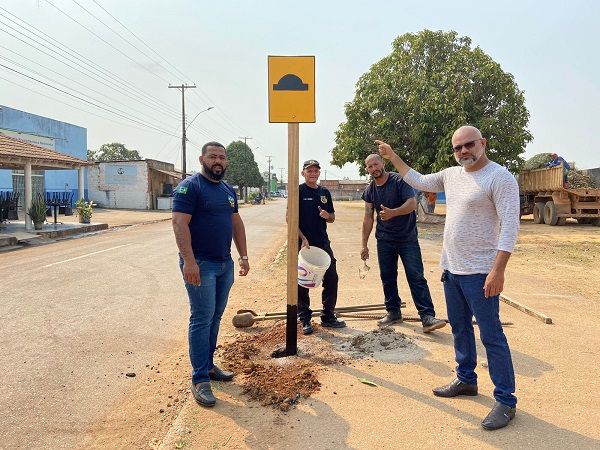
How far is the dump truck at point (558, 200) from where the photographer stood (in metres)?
20.8

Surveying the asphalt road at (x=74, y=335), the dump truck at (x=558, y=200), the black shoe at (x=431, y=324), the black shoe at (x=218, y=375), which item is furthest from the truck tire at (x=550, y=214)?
the black shoe at (x=218, y=375)

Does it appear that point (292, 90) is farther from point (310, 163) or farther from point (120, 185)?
point (120, 185)

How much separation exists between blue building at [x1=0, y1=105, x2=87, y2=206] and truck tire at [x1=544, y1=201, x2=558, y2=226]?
29678 mm

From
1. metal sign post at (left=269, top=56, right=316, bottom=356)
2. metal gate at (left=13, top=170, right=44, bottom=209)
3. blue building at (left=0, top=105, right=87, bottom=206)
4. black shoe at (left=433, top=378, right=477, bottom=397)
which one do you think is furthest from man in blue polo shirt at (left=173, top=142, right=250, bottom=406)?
blue building at (left=0, top=105, right=87, bottom=206)

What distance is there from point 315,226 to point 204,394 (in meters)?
2.33

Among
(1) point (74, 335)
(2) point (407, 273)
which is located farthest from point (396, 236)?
(1) point (74, 335)

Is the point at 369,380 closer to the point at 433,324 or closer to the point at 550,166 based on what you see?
the point at 433,324

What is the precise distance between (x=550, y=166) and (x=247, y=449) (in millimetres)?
22996

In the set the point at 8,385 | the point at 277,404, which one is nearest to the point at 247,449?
the point at 277,404

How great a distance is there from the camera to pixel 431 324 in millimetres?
5000

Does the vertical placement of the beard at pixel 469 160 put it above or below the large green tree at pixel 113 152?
below

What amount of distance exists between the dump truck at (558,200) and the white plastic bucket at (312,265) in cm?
1894

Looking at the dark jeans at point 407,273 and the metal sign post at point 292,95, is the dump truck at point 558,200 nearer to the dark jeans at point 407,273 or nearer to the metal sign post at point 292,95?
the dark jeans at point 407,273

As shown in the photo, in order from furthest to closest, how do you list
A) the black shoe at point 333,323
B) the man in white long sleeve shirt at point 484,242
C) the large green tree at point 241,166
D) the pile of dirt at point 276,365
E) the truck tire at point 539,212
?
the large green tree at point 241,166
the truck tire at point 539,212
the black shoe at point 333,323
the pile of dirt at point 276,365
the man in white long sleeve shirt at point 484,242
